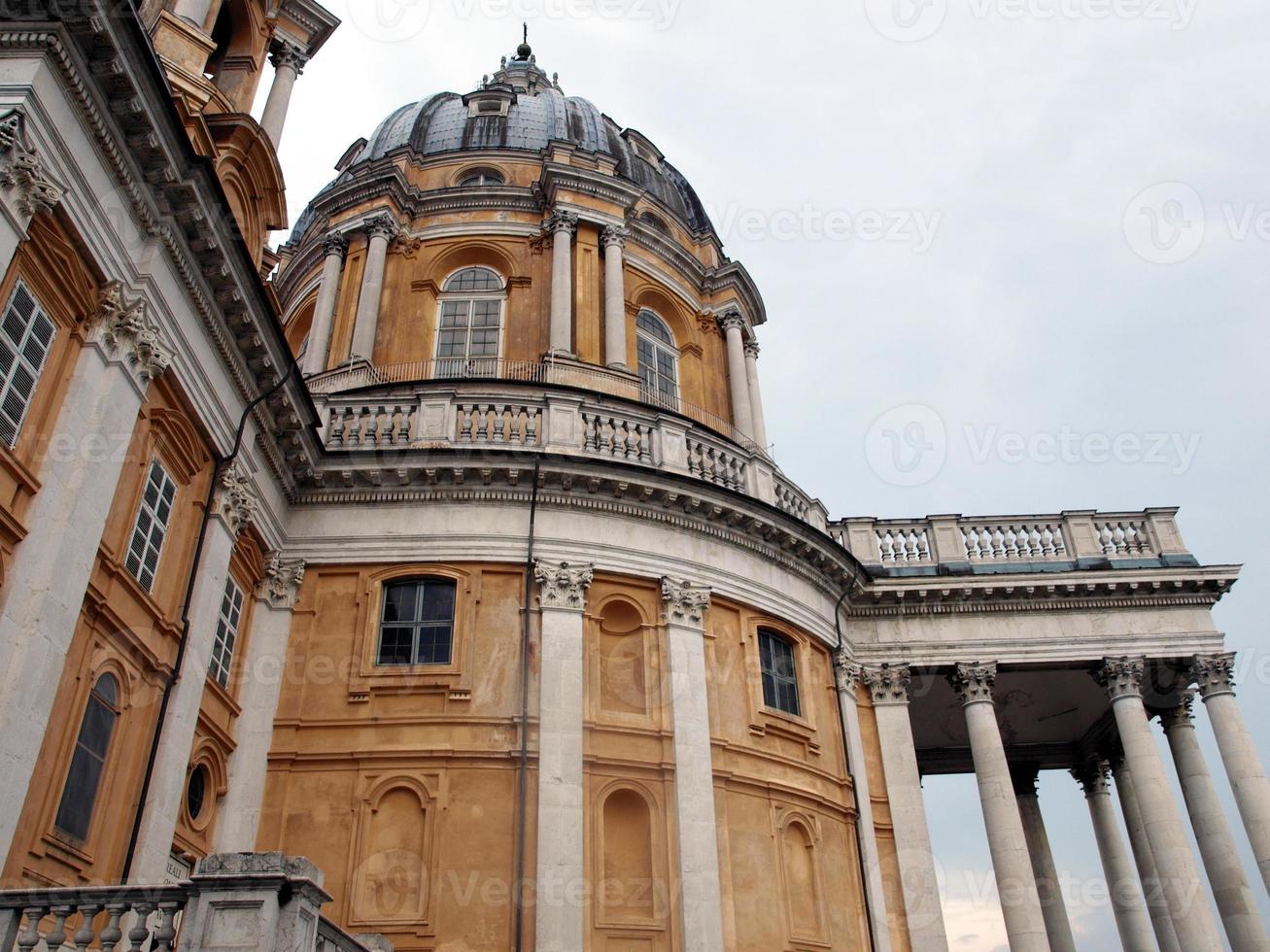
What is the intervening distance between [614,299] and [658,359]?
2352mm

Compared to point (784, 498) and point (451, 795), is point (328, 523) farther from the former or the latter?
point (784, 498)

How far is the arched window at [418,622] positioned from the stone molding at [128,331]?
593 centimetres

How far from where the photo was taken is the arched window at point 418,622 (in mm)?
16219

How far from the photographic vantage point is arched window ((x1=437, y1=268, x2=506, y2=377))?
23.3 meters

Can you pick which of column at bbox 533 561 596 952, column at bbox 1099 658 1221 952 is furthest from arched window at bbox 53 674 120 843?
column at bbox 1099 658 1221 952

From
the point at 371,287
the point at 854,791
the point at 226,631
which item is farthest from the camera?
the point at 371,287

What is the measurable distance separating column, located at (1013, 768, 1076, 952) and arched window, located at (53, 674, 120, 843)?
20.2 m

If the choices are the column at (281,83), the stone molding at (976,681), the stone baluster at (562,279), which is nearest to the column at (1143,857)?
the stone molding at (976,681)

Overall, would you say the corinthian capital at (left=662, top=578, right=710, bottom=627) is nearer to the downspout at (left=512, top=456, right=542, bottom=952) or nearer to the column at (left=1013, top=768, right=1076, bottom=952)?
the downspout at (left=512, top=456, right=542, bottom=952)

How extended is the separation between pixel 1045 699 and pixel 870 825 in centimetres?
736

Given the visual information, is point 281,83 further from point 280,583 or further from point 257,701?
point 257,701

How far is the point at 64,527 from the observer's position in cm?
1020

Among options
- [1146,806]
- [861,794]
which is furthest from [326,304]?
[1146,806]

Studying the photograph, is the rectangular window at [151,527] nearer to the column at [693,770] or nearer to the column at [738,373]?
the column at [693,770]
